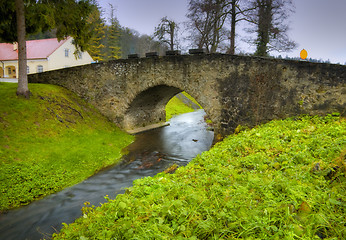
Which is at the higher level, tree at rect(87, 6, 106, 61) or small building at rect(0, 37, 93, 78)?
tree at rect(87, 6, 106, 61)

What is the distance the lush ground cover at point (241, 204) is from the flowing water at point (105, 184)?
124cm

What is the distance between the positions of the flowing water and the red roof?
892 inches

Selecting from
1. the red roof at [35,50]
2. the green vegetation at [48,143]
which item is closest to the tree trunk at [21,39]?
the green vegetation at [48,143]

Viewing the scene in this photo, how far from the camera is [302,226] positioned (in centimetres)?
279

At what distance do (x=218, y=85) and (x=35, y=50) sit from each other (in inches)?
1184

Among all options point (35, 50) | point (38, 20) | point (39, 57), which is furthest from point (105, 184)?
point (35, 50)

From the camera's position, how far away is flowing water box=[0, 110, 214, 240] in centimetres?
648

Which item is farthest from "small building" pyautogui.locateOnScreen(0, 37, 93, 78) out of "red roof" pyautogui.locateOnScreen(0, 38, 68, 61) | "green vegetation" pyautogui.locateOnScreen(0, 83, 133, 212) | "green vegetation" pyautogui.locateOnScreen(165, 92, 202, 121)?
"green vegetation" pyautogui.locateOnScreen(0, 83, 133, 212)

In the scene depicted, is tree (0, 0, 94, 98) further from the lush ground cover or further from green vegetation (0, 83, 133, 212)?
the lush ground cover

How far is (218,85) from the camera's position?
493 inches

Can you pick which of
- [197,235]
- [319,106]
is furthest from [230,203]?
[319,106]

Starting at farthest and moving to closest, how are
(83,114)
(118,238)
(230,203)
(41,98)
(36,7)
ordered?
(83,114) < (41,98) < (36,7) < (230,203) < (118,238)

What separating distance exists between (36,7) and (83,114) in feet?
22.4

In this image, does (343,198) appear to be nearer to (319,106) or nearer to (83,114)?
(319,106)
